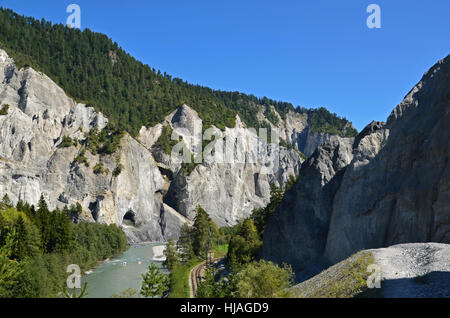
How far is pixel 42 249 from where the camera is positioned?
157ft

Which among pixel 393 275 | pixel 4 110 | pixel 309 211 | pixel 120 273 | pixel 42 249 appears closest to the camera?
pixel 393 275

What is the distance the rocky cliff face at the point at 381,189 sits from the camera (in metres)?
25.5

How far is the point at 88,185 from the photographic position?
96.4 meters

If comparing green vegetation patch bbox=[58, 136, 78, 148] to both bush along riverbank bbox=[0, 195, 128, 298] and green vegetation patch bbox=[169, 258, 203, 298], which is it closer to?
bush along riverbank bbox=[0, 195, 128, 298]

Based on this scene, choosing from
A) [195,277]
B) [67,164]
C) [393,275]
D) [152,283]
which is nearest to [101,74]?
[67,164]

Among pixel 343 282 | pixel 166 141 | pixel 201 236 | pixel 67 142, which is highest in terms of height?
pixel 166 141

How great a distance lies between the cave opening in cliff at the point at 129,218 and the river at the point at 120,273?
73.2 ft

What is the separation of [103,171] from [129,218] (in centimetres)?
1542

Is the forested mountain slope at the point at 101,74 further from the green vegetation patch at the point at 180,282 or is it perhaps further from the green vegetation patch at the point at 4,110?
the green vegetation patch at the point at 180,282

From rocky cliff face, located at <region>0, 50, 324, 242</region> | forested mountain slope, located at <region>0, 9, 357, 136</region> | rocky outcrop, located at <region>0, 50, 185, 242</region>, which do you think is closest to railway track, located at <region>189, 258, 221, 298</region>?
rocky cliff face, located at <region>0, 50, 324, 242</region>

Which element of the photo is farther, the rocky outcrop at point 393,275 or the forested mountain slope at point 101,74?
the forested mountain slope at point 101,74

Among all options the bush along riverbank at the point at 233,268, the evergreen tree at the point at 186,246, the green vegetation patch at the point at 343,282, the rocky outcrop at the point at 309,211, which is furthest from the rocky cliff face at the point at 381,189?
the evergreen tree at the point at 186,246

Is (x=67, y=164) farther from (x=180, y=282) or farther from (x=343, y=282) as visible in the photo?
(x=343, y=282)

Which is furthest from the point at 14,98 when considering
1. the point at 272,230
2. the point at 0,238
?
the point at 272,230
